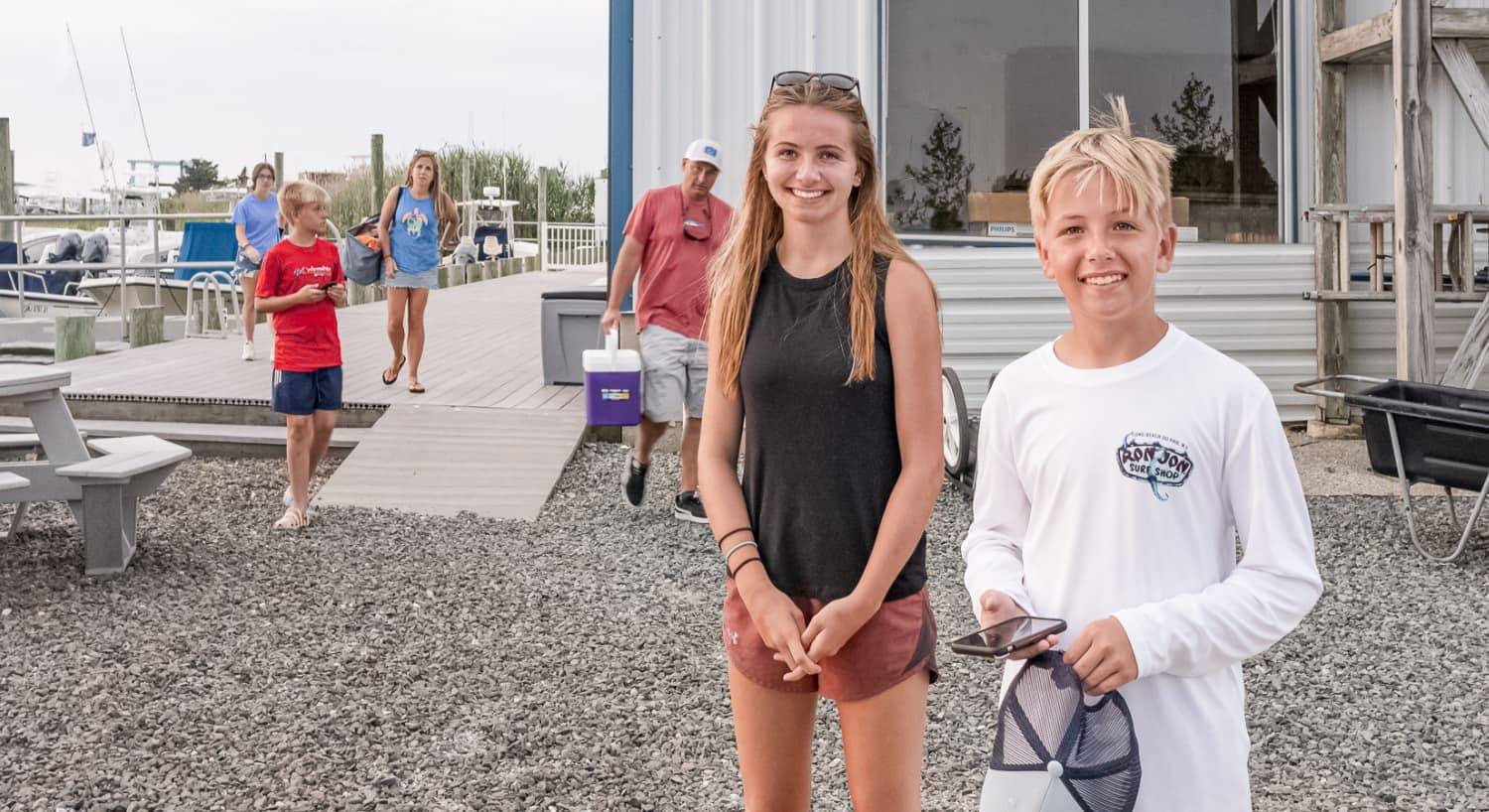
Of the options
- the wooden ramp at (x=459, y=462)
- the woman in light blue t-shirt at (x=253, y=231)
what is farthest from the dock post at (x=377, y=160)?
the wooden ramp at (x=459, y=462)

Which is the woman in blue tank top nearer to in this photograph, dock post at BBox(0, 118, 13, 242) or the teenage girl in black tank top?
the teenage girl in black tank top

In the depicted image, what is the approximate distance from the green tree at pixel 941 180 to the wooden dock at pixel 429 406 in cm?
254

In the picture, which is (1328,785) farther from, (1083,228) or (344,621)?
(344,621)

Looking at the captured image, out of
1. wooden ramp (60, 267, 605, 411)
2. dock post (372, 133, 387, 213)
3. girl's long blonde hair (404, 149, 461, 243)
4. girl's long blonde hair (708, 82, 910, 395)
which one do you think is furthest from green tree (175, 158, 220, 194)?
girl's long blonde hair (708, 82, 910, 395)

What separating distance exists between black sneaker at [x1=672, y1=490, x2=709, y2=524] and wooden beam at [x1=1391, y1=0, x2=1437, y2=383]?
3822 millimetres

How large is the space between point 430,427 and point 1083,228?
7.55 m

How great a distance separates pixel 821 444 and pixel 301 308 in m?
5.18

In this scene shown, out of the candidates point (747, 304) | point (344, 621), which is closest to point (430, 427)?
point (344, 621)

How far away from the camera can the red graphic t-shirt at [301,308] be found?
687 cm

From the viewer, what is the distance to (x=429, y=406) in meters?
9.47

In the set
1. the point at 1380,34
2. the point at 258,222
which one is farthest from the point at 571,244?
the point at 1380,34

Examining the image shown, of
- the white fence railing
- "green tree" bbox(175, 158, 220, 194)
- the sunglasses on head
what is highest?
"green tree" bbox(175, 158, 220, 194)

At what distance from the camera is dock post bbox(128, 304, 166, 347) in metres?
13.4

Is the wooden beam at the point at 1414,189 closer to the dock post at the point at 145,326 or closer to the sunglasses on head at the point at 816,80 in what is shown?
the sunglasses on head at the point at 816,80
